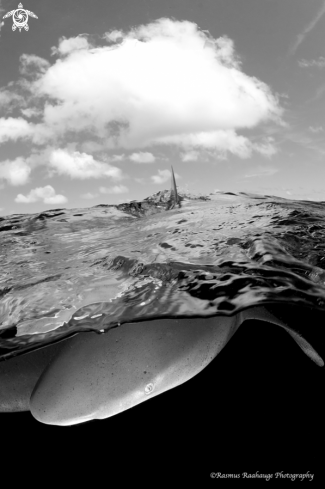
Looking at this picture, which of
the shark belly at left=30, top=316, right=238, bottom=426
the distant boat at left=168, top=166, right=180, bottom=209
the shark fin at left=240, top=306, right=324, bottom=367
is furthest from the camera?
the distant boat at left=168, top=166, right=180, bottom=209

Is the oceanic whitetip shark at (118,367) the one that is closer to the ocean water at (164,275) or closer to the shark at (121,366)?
the shark at (121,366)

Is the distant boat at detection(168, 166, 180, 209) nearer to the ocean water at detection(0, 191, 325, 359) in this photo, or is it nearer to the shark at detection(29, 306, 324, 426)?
the ocean water at detection(0, 191, 325, 359)

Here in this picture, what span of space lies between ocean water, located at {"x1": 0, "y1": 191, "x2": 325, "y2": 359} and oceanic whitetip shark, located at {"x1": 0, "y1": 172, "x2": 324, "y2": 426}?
191mm

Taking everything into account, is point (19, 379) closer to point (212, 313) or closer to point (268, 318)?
point (212, 313)

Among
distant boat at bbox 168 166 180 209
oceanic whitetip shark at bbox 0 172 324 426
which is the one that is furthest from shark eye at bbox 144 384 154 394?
distant boat at bbox 168 166 180 209

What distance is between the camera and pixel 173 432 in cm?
244

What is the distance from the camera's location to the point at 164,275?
2697 mm

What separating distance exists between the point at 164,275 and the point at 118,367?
73 centimetres

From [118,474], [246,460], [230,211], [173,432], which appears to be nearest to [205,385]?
[173,432]

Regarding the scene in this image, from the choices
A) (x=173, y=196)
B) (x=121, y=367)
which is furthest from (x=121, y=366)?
(x=173, y=196)

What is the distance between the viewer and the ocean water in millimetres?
2297

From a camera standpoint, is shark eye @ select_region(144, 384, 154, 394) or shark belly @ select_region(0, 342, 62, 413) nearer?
shark eye @ select_region(144, 384, 154, 394)

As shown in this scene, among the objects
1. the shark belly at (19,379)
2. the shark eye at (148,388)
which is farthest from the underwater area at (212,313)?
the shark eye at (148,388)

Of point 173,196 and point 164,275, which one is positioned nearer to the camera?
point 164,275
